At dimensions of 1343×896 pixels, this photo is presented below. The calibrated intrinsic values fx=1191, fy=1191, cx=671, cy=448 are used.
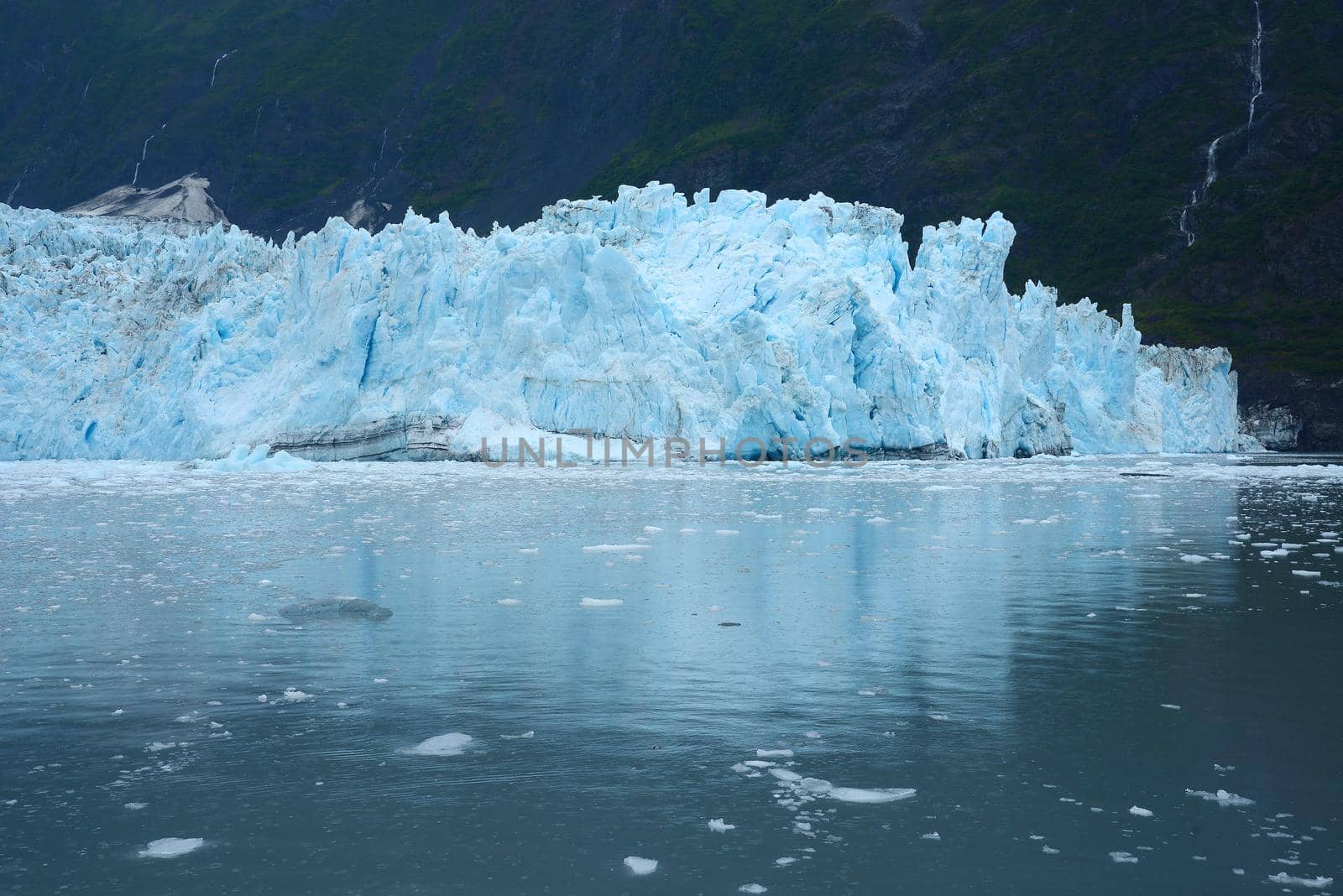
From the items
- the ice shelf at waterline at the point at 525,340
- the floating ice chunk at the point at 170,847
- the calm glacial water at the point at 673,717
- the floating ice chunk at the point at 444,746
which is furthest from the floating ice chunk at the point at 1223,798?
the ice shelf at waterline at the point at 525,340

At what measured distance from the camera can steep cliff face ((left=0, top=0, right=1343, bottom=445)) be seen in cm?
7131

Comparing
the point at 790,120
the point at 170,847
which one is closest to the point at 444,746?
the point at 170,847

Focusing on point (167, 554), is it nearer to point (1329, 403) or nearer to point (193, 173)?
point (1329, 403)

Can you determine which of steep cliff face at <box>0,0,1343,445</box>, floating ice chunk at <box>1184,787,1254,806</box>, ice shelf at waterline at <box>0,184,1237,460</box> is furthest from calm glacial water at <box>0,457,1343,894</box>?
steep cliff face at <box>0,0,1343,445</box>

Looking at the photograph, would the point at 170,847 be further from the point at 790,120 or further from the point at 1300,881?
the point at 790,120

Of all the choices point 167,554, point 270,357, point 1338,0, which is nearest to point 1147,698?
point 167,554

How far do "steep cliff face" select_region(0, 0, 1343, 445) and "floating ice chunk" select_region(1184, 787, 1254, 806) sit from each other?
55247 millimetres

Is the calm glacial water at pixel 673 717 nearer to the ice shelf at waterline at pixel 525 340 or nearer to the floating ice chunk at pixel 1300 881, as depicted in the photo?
the floating ice chunk at pixel 1300 881

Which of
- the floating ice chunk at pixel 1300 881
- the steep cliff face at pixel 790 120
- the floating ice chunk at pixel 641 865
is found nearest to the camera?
the floating ice chunk at pixel 1300 881

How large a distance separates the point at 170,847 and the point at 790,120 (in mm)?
93009

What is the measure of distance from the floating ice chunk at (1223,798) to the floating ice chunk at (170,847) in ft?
11.0

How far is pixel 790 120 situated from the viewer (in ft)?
302

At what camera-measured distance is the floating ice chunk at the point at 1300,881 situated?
11.2 ft

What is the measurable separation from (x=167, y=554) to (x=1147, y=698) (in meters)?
8.29
